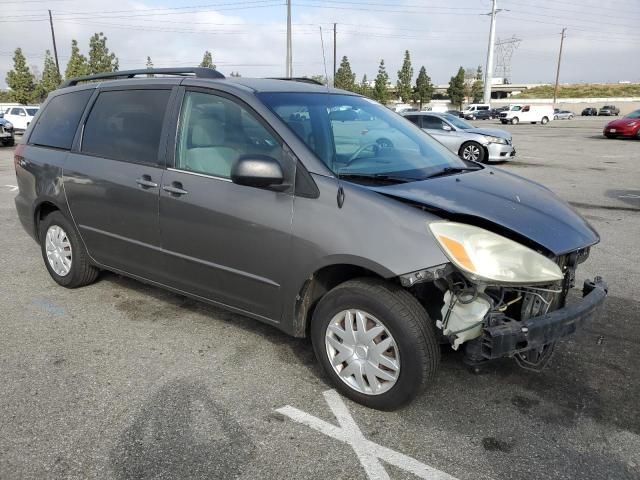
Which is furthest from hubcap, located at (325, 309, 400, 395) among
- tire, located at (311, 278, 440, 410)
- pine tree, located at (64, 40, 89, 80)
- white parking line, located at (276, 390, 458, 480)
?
pine tree, located at (64, 40, 89, 80)

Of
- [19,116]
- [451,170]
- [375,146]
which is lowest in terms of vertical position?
[19,116]

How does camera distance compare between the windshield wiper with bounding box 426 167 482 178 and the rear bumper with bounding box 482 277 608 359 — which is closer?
the rear bumper with bounding box 482 277 608 359

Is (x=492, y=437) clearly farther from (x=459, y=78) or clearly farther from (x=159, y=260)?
(x=459, y=78)

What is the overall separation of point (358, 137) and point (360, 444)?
1990 mm

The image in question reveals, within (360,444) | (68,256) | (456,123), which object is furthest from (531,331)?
(456,123)

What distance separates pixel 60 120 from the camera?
470 cm

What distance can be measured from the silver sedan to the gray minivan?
11.2 m

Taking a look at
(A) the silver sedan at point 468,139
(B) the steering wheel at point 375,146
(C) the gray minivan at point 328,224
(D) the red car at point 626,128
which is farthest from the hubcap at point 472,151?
(D) the red car at point 626,128

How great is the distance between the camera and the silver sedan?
1462cm

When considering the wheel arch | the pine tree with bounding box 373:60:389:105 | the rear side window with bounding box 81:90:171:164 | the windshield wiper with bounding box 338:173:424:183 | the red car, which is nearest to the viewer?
the wheel arch

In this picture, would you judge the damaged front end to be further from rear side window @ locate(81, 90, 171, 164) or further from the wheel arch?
rear side window @ locate(81, 90, 171, 164)

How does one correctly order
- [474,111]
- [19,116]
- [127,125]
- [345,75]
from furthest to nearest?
1. [345,75]
2. [474,111]
3. [19,116]
4. [127,125]

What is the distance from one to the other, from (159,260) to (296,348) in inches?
45.7

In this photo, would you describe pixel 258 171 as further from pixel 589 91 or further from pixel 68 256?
pixel 589 91
